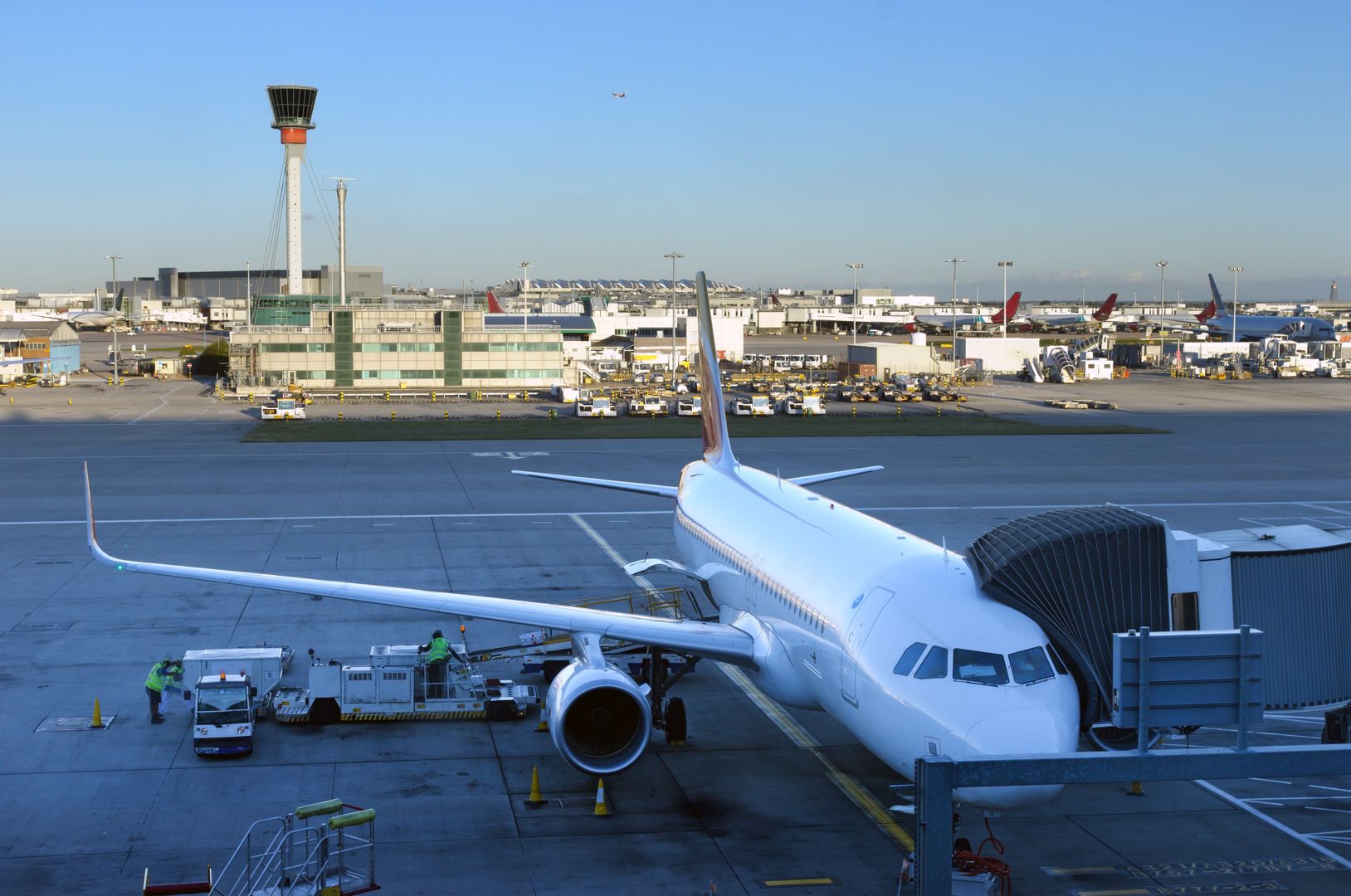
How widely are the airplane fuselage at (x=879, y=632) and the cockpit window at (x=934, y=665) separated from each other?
0.06m

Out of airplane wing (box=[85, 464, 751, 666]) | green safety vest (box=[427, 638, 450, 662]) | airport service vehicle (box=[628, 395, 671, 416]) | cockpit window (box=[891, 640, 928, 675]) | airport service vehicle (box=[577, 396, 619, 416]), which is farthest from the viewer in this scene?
airport service vehicle (box=[628, 395, 671, 416])

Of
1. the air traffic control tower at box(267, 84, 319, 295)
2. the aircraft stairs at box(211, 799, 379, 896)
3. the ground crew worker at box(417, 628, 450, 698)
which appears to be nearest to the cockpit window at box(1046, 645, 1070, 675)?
the aircraft stairs at box(211, 799, 379, 896)

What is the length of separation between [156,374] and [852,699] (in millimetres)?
134150

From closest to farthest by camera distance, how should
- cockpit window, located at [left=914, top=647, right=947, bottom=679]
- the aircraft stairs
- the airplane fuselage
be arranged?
the airplane fuselage
cockpit window, located at [left=914, top=647, right=947, bottom=679]
the aircraft stairs

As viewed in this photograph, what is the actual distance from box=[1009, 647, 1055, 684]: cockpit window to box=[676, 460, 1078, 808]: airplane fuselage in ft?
0.28

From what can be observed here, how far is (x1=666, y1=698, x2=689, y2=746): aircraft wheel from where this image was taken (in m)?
25.7

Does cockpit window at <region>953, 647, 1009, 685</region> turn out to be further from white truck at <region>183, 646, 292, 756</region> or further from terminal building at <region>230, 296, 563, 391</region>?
terminal building at <region>230, 296, 563, 391</region>

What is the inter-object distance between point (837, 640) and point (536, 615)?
6.44m

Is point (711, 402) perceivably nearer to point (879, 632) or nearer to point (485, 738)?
point (485, 738)

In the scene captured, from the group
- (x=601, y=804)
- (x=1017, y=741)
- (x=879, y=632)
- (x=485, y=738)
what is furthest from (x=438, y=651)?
(x=1017, y=741)

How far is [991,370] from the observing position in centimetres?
15038

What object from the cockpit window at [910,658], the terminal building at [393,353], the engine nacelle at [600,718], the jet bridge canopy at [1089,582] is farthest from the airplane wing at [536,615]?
the terminal building at [393,353]

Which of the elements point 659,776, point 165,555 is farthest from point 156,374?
point 659,776

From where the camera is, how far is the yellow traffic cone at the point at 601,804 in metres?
21.8
